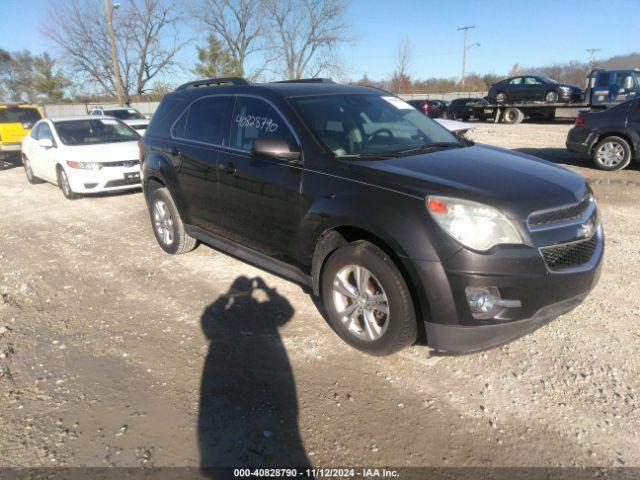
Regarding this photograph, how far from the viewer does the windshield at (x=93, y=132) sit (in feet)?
29.3

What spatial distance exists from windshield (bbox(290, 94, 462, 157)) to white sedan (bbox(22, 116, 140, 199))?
18.0 ft

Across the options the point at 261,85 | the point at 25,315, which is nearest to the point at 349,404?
the point at 261,85

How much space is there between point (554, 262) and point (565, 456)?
105 centimetres

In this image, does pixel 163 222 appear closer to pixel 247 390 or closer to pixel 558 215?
pixel 247 390

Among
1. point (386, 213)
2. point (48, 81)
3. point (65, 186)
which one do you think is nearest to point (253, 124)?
point (386, 213)

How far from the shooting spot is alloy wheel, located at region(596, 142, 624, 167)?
9461 mm

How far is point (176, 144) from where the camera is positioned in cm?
477

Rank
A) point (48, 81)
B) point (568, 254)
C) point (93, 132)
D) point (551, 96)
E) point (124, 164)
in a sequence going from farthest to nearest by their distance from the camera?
point (48, 81)
point (551, 96)
point (93, 132)
point (124, 164)
point (568, 254)

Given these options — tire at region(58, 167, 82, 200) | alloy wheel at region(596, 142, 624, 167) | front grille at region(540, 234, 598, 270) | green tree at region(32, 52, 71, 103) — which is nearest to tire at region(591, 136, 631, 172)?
alloy wheel at region(596, 142, 624, 167)

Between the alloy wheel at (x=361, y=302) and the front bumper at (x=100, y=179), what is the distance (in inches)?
255

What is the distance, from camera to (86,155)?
8.29m

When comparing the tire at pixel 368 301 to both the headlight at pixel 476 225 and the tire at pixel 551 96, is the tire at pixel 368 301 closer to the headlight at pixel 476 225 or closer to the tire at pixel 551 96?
the headlight at pixel 476 225

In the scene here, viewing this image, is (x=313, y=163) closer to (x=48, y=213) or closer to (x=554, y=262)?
(x=554, y=262)

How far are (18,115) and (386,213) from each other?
14746 millimetres
